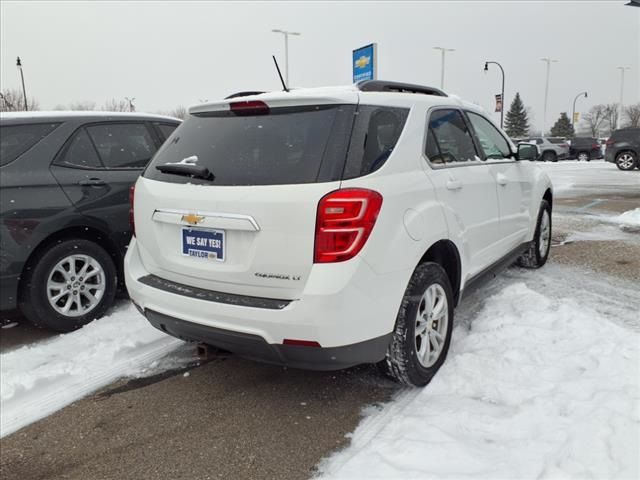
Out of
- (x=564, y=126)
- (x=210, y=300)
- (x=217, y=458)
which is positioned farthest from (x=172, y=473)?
(x=564, y=126)


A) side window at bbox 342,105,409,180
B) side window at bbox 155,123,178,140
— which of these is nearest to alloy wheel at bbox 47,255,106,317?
side window at bbox 155,123,178,140

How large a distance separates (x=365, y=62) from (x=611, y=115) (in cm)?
9235

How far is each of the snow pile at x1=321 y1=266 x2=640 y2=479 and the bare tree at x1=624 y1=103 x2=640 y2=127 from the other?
92.4 meters

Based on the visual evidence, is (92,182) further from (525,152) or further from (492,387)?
(525,152)

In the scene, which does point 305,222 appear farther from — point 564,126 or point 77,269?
point 564,126

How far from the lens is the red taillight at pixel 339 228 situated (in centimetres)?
245

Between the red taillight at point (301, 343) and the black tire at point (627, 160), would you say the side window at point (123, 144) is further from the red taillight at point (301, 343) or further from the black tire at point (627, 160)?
the black tire at point (627, 160)

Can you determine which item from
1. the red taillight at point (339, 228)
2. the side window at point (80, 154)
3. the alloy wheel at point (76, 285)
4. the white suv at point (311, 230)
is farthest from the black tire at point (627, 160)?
the red taillight at point (339, 228)

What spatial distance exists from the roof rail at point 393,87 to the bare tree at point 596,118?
104257 mm

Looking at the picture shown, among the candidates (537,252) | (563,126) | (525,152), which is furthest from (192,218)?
(563,126)

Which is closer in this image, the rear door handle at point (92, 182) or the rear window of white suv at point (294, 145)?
the rear window of white suv at point (294, 145)

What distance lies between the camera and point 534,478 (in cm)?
222

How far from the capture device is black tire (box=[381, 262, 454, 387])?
2842 mm

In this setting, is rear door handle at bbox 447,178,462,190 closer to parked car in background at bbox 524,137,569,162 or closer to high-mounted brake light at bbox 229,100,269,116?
high-mounted brake light at bbox 229,100,269,116
